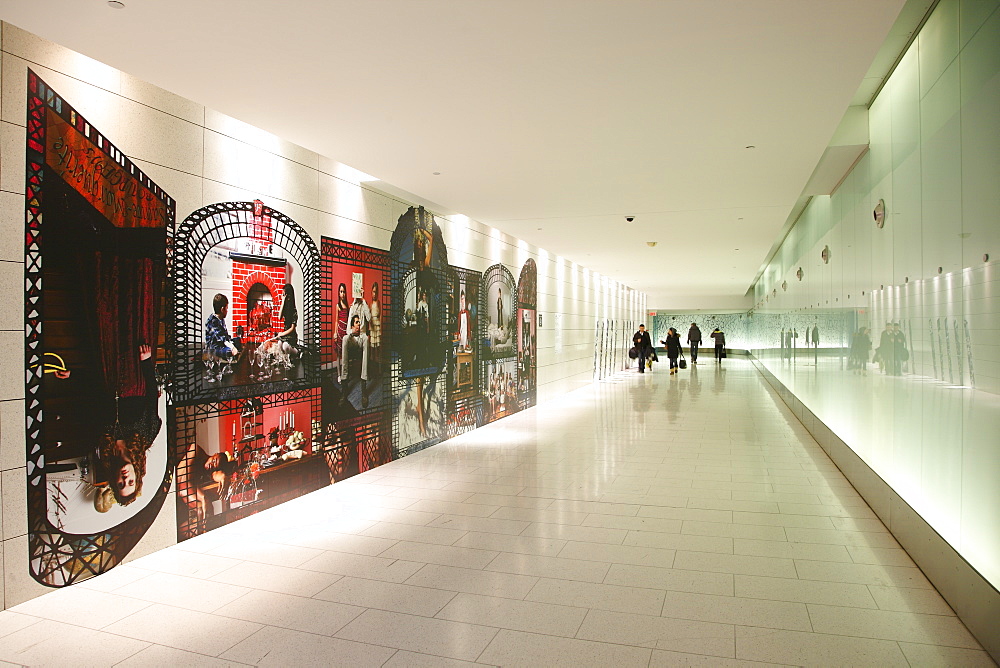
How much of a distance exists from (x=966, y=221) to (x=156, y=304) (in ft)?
19.1

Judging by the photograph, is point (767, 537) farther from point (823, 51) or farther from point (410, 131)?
point (410, 131)

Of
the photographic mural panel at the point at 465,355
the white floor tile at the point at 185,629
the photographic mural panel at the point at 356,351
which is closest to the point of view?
the white floor tile at the point at 185,629

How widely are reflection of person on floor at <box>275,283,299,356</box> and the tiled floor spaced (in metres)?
1.68

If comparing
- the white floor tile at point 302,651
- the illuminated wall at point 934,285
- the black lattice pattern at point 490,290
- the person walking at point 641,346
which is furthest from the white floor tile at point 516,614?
the person walking at point 641,346

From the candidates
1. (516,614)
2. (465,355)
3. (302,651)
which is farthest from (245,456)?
(465,355)

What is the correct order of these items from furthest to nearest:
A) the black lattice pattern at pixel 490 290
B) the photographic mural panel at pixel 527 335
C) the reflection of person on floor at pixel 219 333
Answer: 1. the photographic mural panel at pixel 527 335
2. the black lattice pattern at pixel 490 290
3. the reflection of person on floor at pixel 219 333

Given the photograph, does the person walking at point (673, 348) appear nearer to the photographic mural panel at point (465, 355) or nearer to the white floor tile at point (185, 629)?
the photographic mural panel at point (465, 355)

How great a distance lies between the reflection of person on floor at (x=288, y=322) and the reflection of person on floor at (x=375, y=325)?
59.7 inches

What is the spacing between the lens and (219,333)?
5.79 m

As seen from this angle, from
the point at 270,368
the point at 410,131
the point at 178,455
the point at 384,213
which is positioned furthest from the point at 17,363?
the point at 384,213

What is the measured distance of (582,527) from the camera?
5.78m

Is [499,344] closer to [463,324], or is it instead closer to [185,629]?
[463,324]

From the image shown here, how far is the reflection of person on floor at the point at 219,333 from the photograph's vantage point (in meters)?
5.69

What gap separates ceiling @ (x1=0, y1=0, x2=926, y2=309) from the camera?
370 cm
